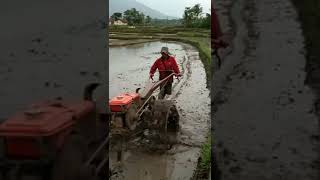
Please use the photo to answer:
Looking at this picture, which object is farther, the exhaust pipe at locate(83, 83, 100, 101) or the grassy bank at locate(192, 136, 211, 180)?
the grassy bank at locate(192, 136, 211, 180)

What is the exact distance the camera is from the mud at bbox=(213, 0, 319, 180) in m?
2.30

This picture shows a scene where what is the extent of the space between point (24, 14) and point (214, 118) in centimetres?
116

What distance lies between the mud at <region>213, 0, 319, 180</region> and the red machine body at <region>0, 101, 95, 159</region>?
83 centimetres

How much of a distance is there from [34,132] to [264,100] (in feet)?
3.94

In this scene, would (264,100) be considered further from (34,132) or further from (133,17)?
(133,17)

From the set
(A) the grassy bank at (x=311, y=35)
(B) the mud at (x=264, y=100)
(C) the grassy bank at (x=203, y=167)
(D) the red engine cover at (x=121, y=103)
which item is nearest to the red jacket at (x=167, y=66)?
(D) the red engine cover at (x=121, y=103)

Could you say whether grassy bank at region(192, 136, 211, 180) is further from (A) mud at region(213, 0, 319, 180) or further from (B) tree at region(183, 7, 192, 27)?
(B) tree at region(183, 7, 192, 27)

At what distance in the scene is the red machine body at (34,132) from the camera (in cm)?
241

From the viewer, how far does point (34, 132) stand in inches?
95.3

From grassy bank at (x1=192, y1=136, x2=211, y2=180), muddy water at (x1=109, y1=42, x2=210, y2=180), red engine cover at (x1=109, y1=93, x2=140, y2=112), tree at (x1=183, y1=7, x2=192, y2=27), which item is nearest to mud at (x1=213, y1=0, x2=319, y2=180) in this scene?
grassy bank at (x1=192, y1=136, x2=211, y2=180)

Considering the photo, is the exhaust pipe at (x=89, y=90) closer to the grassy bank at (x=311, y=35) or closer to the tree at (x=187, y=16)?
the grassy bank at (x=311, y=35)

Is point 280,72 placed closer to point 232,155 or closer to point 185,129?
point 232,155

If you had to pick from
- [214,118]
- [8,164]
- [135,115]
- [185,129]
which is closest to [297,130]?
[214,118]

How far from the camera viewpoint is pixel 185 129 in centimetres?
693
